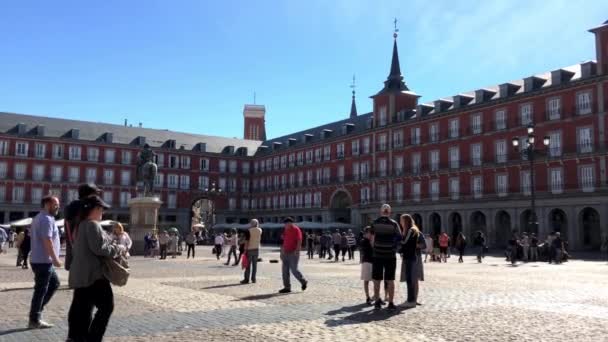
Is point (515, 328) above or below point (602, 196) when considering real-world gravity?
below

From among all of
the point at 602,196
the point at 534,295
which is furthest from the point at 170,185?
the point at 534,295

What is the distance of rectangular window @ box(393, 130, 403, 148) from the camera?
58281mm

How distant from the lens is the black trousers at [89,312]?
18.4 ft

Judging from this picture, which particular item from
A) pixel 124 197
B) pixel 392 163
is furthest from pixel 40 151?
pixel 392 163

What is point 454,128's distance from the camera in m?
52.8

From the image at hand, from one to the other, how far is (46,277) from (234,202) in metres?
76.4

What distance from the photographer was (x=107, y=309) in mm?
5645

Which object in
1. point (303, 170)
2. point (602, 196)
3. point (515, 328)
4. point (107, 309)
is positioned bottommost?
point (515, 328)

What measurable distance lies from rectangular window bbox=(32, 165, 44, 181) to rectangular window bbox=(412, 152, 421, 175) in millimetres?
44371

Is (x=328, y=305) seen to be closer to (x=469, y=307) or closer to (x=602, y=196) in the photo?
(x=469, y=307)

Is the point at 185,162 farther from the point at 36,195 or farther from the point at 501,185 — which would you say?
the point at 501,185

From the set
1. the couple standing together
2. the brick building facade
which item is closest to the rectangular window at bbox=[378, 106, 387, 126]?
the brick building facade

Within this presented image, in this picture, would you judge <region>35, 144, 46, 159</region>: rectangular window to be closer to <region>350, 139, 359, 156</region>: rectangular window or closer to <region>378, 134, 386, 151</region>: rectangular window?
<region>350, 139, 359, 156</region>: rectangular window

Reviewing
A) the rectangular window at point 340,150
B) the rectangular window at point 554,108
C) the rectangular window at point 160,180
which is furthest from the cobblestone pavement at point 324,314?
the rectangular window at point 160,180
